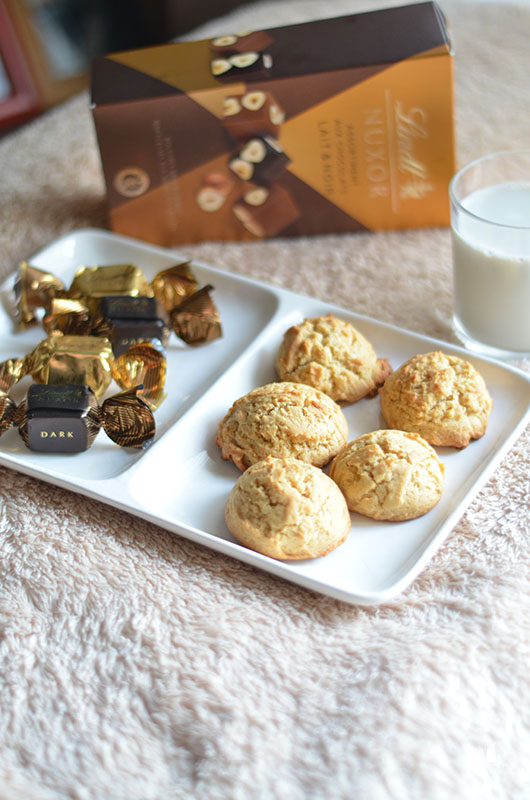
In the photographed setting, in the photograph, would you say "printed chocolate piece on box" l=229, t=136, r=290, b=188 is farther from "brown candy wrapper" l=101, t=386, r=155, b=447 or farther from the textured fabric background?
the textured fabric background

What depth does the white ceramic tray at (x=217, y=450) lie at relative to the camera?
2.77 feet

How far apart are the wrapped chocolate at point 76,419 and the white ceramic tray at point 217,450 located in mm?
17

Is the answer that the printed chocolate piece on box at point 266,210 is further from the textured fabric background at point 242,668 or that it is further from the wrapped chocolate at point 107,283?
the textured fabric background at point 242,668

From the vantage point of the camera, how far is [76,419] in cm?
96

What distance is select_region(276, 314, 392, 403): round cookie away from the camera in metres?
1.02

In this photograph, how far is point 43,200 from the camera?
149cm

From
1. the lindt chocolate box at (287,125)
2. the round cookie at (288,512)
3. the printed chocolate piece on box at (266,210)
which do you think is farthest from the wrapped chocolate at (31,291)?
the round cookie at (288,512)

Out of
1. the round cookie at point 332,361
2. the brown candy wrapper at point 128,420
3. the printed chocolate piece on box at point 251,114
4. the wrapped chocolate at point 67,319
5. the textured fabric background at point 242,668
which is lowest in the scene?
the textured fabric background at point 242,668

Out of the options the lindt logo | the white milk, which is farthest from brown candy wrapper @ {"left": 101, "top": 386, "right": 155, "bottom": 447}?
the lindt logo

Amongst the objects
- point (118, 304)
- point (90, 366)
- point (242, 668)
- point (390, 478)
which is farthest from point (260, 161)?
point (242, 668)

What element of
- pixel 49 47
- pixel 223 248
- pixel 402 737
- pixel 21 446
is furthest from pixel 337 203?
A: pixel 49 47

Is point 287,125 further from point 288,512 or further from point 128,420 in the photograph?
point 288,512

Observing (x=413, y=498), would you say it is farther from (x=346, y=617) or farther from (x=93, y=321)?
(x=93, y=321)

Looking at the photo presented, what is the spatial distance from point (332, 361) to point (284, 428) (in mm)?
134
